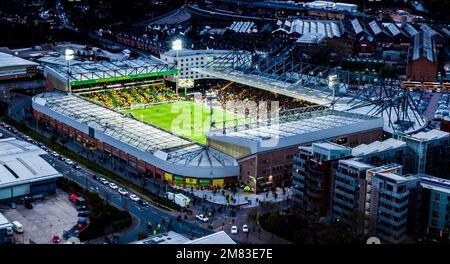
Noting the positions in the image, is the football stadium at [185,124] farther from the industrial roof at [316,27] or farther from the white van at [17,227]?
the industrial roof at [316,27]

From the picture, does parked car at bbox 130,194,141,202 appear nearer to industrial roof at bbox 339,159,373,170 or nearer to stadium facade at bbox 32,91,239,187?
stadium facade at bbox 32,91,239,187

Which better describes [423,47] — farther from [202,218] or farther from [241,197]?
[202,218]

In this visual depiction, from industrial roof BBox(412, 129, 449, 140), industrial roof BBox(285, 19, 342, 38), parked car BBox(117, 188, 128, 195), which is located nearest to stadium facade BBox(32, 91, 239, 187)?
parked car BBox(117, 188, 128, 195)

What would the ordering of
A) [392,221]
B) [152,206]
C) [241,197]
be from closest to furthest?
1. [392,221]
2. [152,206]
3. [241,197]

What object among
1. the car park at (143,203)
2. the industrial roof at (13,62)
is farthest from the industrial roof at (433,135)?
the industrial roof at (13,62)

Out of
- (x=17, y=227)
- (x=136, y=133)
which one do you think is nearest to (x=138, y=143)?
(x=136, y=133)

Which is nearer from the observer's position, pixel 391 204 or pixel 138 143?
pixel 391 204

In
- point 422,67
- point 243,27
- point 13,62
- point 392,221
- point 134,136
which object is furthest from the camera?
point 243,27
